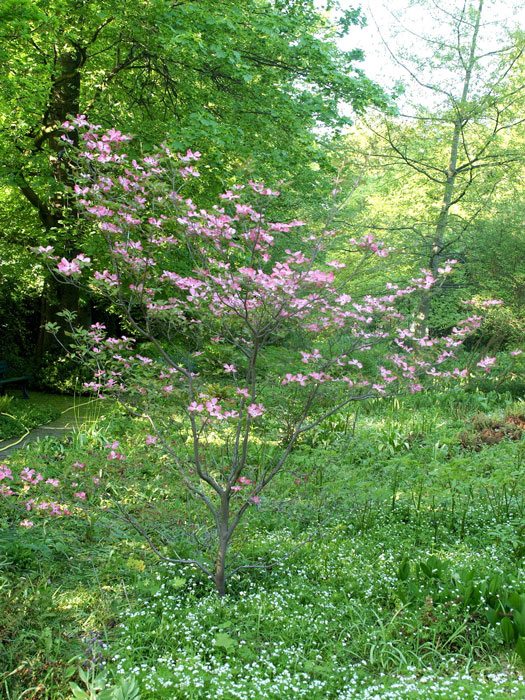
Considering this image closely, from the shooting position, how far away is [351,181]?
3.13 m

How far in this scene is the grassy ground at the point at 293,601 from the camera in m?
2.32

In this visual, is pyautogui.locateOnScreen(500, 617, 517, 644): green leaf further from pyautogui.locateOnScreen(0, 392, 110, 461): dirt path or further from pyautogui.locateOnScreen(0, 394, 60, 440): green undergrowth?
pyautogui.locateOnScreen(0, 394, 60, 440): green undergrowth

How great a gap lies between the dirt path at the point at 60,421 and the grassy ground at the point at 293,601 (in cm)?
152

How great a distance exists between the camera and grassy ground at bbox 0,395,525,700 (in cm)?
232

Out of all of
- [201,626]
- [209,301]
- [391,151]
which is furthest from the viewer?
[391,151]

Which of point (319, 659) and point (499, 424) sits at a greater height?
point (499, 424)

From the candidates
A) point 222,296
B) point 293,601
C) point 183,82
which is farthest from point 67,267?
point 183,82

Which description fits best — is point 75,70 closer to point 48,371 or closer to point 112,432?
point 48,371

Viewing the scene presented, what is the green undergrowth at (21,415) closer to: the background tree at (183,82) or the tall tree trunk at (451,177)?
the background tree at (183,82)

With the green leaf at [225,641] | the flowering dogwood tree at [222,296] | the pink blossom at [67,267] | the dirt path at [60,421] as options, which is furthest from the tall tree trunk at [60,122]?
the green leaf at [225,641]

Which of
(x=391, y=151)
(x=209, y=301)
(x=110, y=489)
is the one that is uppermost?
(x=391, y=151)

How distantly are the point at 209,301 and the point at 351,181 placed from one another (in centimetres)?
111

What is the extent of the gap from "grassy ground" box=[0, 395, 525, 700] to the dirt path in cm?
152

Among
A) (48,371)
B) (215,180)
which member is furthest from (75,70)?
(48,371)
